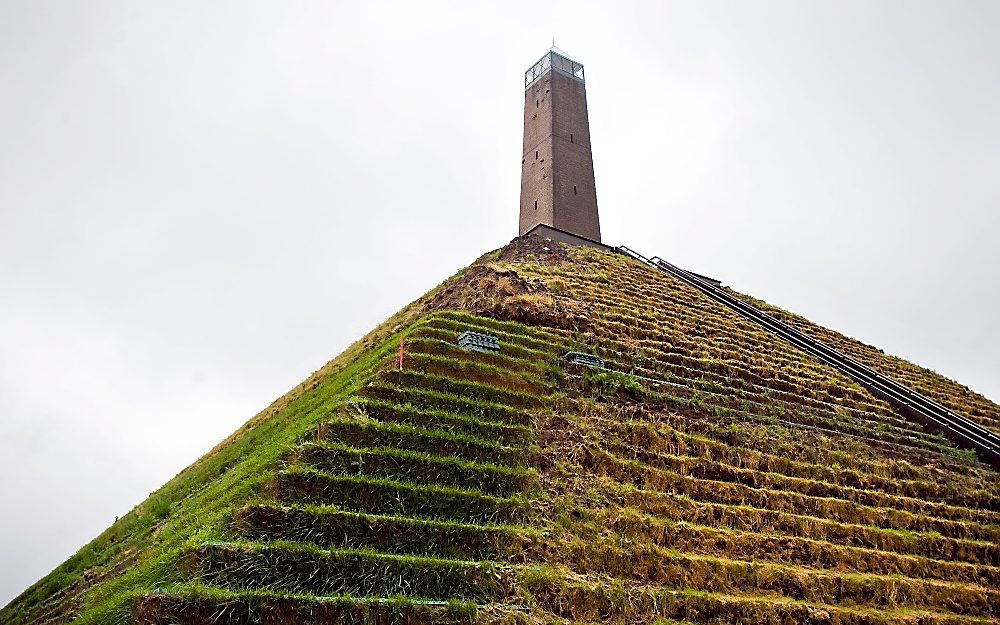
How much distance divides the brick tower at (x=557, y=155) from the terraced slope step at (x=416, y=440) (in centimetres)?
1381

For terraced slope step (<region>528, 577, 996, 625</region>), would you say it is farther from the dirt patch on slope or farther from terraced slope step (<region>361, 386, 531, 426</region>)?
the dirt patch on slope

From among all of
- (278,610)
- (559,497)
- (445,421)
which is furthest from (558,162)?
(278,610)

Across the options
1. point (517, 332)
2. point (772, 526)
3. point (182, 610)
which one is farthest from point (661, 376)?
point (182, 610)

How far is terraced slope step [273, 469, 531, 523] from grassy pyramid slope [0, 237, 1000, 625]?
23mm

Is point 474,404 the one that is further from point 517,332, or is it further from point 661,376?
point 661,376

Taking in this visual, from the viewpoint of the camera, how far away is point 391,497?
6371 millimetres

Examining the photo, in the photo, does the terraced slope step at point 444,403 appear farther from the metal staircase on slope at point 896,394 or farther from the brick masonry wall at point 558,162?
the brick masonry wall at point 558,162

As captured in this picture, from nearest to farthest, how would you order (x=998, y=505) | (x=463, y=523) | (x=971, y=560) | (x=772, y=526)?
1. (x=463, y=523)
2. (x=772, y=526)
3. (x=971, y=560)
4. (x=998, y=505)

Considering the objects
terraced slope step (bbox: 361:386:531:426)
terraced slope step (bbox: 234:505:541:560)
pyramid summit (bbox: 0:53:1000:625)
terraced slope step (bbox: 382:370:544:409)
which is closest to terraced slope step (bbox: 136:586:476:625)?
pyramid summit (bbox: 0:53:1000:625)

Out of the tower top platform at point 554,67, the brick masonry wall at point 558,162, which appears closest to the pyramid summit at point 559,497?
the brick masonry wall at point 558,162

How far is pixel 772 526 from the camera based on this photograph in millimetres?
8109

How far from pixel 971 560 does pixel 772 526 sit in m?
3.13

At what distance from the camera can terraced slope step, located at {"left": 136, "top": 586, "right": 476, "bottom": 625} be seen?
494 cm

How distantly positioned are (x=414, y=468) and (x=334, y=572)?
1475mm
